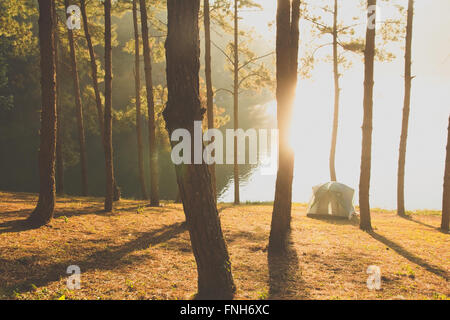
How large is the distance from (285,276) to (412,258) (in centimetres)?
372

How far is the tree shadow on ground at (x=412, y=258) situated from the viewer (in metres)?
6.55

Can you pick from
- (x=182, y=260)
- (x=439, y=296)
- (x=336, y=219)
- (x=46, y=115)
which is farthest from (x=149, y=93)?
(x=439, y=296)

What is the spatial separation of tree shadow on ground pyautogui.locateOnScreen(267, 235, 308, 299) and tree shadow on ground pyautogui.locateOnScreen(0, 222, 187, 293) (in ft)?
10.3

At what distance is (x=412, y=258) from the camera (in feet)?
24.9

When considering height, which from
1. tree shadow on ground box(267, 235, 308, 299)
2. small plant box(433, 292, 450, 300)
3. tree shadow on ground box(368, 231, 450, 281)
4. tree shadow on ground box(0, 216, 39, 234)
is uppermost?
tree shadow on ground box(0, 216, 39, 234)

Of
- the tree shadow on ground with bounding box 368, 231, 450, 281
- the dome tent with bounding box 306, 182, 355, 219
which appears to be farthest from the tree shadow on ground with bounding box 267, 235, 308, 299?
the dome tent with bounding box 306, 182, 355, 219

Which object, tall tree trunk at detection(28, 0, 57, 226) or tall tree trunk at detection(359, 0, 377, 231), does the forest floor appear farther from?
tall tree trunk at detection(359, 0, 377, 231)

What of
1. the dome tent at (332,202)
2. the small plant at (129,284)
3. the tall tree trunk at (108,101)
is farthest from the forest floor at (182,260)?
the dome tent at (332,202)

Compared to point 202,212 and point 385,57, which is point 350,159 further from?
point 202,212

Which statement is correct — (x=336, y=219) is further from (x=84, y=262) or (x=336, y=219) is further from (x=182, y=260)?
(x=84, y=262)

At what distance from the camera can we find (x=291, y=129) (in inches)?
304

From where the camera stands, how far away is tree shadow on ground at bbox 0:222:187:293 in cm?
545

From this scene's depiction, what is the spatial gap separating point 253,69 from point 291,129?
12.2 meters

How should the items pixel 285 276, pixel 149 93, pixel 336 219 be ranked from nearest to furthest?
1. pixel 285 276
2. pixel 336 219
3. pixel 149 93
